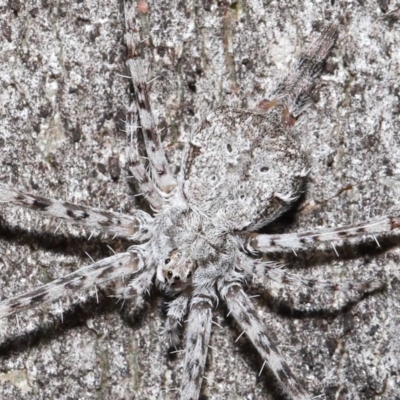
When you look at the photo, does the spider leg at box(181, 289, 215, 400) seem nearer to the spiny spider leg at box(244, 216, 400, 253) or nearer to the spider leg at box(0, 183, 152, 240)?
the spiny spider leg at box(244, 216, 400, 253)

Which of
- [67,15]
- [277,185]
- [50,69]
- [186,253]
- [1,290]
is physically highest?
[67,15]

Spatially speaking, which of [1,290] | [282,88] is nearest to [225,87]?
[282,88]

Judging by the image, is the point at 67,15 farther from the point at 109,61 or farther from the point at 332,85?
the point at 332,85

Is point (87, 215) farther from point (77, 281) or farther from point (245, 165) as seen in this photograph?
point (245, 165)

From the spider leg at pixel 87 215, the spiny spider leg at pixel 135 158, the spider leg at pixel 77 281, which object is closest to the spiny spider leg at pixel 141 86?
the spiny spider leg at pixel 135 158

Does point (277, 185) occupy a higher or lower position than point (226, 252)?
higher

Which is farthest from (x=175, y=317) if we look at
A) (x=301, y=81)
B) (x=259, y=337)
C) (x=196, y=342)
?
(x=301, y=81)

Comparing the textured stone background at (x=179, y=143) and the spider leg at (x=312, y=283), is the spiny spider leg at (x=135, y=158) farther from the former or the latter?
the spider leg at (x=312, y=283)
